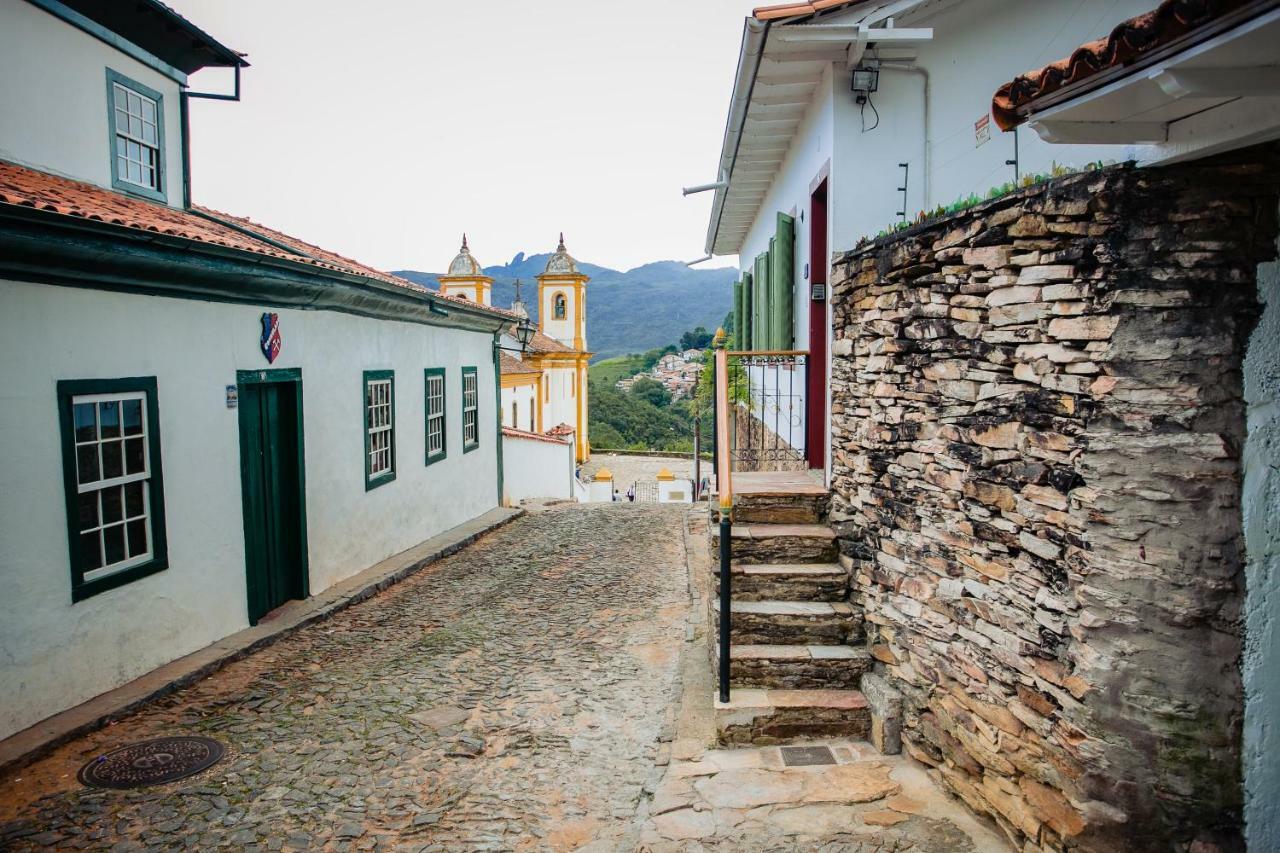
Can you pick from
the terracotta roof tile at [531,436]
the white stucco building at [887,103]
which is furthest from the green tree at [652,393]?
the white stucco building at [887,103]

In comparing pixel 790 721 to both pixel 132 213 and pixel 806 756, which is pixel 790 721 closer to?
pixel 806 756

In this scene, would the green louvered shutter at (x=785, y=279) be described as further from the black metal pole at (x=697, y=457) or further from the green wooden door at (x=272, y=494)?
the green wooden door at (x=272, y=494)

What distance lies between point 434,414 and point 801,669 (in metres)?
8.14

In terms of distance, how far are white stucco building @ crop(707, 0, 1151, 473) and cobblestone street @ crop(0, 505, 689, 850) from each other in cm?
263

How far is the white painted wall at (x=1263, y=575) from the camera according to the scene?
10.3 ft

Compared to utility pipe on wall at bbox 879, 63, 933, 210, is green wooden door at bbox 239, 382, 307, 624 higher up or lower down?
lower down

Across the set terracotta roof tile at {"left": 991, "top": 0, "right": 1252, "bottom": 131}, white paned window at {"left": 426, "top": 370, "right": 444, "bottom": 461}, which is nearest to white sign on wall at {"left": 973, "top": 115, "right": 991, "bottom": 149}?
terracotta roof tile at {"left": 991, "top": 0, "right": 1252, "bottom": 131}

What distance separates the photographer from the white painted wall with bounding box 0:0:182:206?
776 cm

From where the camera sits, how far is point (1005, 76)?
6.35 m

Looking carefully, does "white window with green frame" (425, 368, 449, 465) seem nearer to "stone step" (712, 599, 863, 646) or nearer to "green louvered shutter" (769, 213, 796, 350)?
"green louvered shutter" (769, 213, 796, 350)

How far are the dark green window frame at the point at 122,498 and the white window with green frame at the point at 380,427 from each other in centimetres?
349

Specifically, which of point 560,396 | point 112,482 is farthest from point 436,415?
point 560,396

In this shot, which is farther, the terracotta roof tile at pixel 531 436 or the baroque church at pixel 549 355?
the baroque church at pixel 549 355

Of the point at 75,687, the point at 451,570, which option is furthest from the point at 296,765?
the point at 451,570
